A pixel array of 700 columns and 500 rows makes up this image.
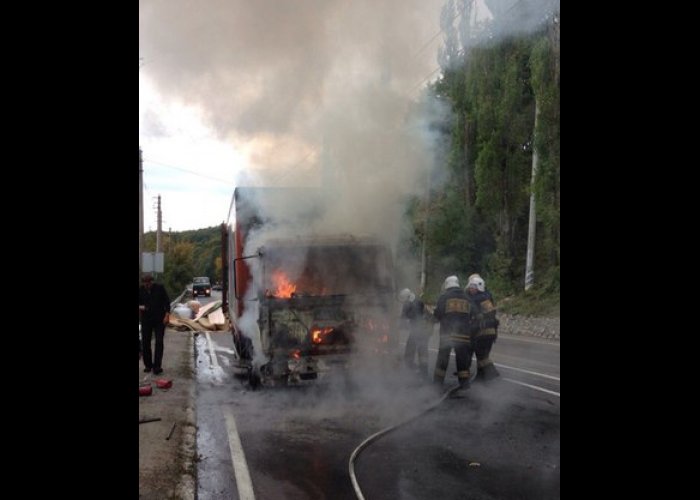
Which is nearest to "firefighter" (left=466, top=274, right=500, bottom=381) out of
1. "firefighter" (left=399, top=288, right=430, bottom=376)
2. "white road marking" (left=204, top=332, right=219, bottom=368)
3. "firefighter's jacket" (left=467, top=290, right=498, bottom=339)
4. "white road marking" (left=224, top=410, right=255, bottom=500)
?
"firefighter's jacket" (left=467, top=290, right=498, bottom=339)

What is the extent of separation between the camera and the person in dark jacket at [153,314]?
9.21m

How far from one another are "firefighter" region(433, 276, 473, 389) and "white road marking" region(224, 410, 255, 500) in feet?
9.40

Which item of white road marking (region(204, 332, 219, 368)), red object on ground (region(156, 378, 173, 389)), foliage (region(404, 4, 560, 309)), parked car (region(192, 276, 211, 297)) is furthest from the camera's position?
parked car (region(192, 276, 211, 297))

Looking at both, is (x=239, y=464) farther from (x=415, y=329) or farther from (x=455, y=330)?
(x=415, y=329)

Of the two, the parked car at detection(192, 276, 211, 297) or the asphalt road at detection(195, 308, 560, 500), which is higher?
the asphalt road at detection(195, 308, 560, 500)

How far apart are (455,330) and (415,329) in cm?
155

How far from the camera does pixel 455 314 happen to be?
800 centimetres

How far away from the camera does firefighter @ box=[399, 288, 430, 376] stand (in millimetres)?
9344

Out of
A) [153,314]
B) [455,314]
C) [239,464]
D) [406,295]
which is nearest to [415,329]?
[406,295]

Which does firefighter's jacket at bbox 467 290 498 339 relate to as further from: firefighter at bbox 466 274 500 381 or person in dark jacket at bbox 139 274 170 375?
person in dark jacket at bbox 139 274 170 375

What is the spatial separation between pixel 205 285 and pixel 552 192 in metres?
35.3
